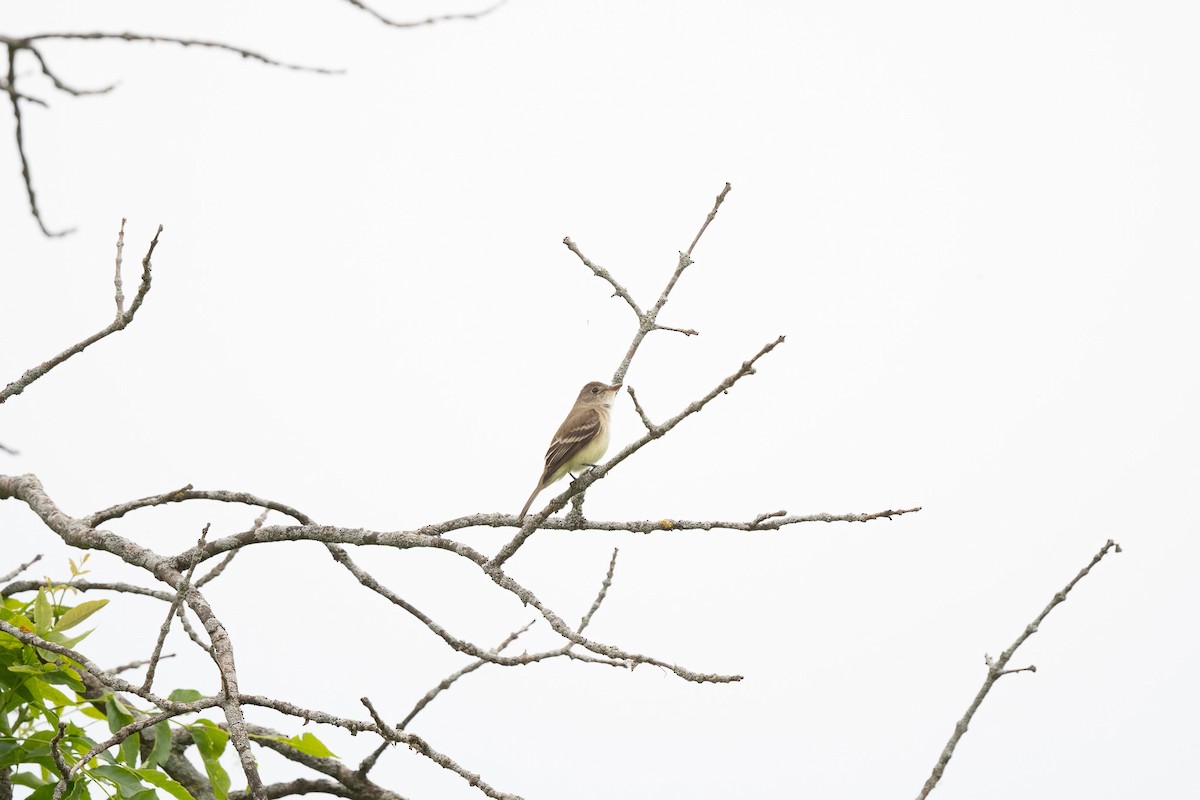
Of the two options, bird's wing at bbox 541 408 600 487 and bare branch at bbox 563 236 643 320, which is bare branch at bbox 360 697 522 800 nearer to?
bare branch at bbox 563 236 643 320

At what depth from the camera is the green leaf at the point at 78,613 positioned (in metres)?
4.40

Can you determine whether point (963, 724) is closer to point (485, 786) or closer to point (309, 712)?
point (485, 786)

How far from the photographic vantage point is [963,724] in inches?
187

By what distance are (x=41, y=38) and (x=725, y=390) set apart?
6.73ft

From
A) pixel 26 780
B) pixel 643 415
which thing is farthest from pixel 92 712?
pixel 643 415

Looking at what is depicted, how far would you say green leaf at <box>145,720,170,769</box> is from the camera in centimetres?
413

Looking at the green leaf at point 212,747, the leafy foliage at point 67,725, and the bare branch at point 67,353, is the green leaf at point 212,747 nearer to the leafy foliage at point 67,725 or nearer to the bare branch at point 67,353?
the leafy foliage at point 67,725

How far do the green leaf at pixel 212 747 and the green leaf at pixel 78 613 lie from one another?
53 centimetres

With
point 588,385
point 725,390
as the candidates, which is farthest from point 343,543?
point 588,385

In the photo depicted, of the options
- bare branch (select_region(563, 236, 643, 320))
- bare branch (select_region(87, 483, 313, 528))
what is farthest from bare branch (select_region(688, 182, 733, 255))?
bare branch (select_region(87, 483, 313, 528))

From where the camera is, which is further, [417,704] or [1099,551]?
[417,704]

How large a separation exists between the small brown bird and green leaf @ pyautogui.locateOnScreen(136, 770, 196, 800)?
11.8 ft

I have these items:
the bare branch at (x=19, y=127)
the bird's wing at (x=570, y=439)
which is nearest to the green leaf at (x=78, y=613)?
the bare branch at (x=19, y=127)

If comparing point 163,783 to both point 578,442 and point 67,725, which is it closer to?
point 67,725
